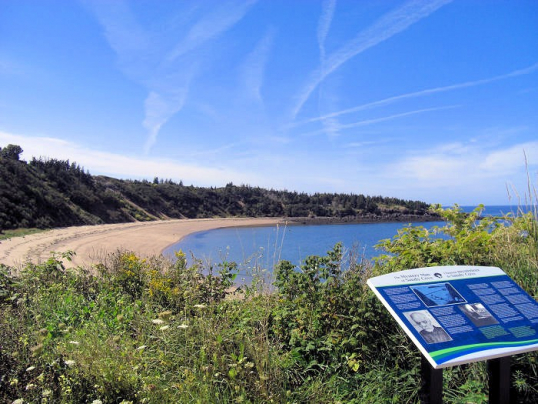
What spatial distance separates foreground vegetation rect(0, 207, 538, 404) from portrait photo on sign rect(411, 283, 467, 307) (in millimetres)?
828

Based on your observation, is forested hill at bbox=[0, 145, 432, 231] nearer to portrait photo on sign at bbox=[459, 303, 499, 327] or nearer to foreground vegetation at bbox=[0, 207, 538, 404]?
foreground vegetation at bbox=[0, 207, 538, 404]

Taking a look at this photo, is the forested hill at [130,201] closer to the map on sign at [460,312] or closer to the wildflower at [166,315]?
the wildflower at [166,315]

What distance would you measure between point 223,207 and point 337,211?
1965 cm

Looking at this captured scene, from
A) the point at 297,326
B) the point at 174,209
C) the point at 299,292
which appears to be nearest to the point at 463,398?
the point at 297,326

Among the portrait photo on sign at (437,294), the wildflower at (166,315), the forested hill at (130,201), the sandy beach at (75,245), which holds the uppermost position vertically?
the forested hill at (130,201)

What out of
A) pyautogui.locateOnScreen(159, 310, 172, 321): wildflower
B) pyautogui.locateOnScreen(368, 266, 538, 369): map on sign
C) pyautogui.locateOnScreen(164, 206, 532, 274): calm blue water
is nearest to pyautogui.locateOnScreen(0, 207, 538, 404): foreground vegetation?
pyautogui.locateOnScreen(159, 310, 172, 321): wildflower

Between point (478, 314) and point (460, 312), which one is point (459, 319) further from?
point (478, 314)

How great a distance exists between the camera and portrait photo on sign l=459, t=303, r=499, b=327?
2541 mm

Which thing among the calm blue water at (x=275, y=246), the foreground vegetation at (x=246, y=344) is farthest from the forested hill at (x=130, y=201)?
the foreground vegetation at (x=246, y=344)

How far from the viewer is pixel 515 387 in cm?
311

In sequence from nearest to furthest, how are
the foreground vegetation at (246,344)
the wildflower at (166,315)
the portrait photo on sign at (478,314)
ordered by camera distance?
the portrait photo on sign at (478,314)
the foreground vegetation at (246,344)
the wildflower at (166,315)

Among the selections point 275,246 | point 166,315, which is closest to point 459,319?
point 166,315

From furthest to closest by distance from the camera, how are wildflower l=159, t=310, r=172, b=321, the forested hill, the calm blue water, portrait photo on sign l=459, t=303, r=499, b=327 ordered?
the forested hill, the calm blue water, wildflower l=159, t=310, r=172, b=321, portrait photo on sign l=459, t=303, r=499, b=327

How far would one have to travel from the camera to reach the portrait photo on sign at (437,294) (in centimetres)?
261
